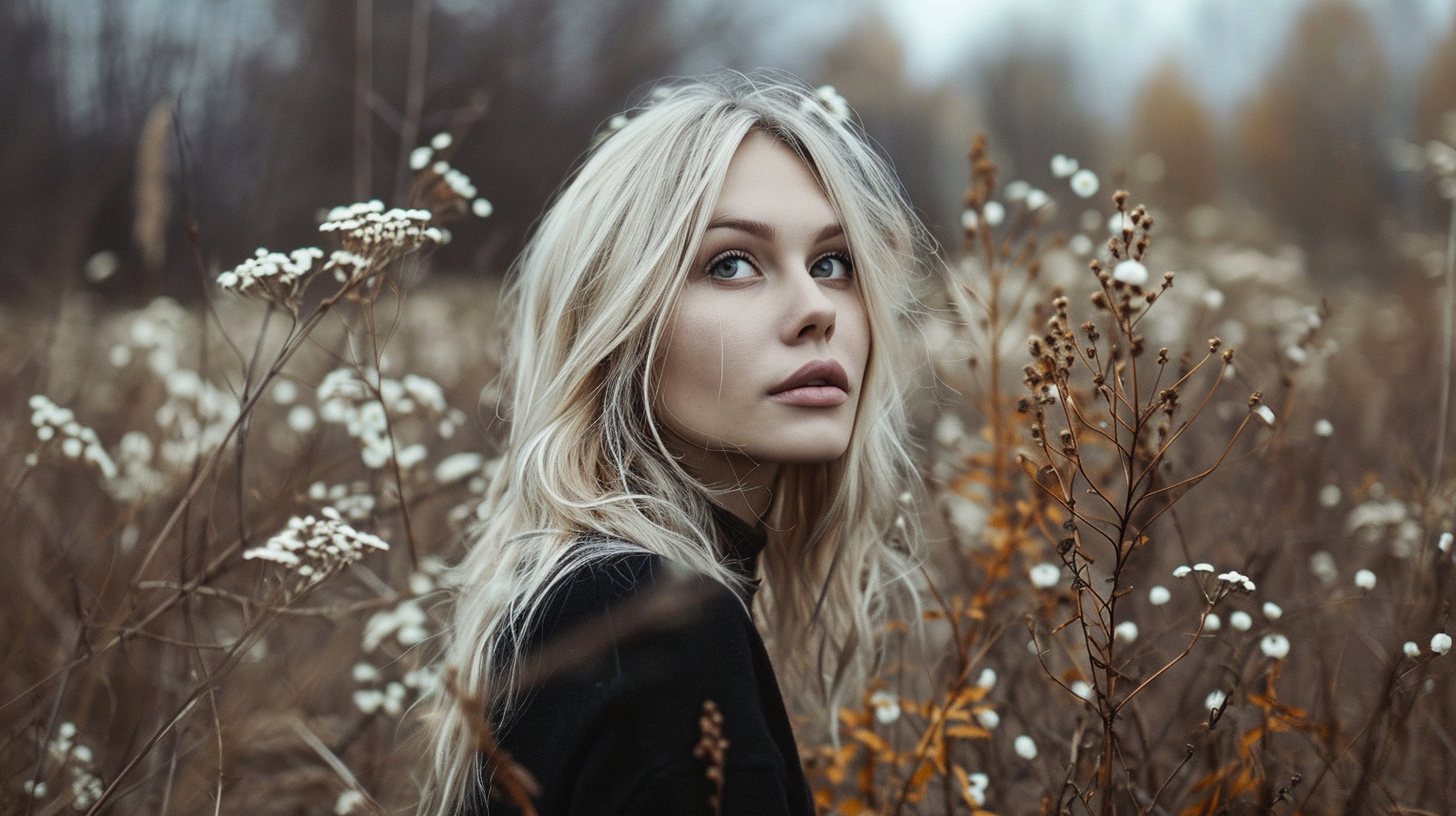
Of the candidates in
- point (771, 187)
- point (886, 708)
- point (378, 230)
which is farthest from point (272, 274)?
point (886, 708)

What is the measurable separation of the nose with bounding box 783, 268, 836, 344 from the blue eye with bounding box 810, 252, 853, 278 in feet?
0.38

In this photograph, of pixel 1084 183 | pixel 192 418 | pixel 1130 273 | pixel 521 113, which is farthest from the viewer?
pixel 521 113

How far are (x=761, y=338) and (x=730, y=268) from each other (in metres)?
0.15

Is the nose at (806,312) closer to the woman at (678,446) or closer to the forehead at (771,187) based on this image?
the woman at (678,446)

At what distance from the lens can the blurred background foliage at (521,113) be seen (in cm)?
284

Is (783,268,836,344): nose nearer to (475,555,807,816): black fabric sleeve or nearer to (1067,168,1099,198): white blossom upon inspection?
(475,555,807,816): black fabric sleeve

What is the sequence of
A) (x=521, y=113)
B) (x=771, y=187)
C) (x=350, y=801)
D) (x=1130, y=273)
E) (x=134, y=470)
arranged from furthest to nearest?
(x=521, y=113) → (x=134, y=470) → (x=350, y=801) → (x=771, y=187) → (x=1130, y=273)

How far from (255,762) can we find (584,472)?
6.09 ft

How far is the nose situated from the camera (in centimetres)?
152

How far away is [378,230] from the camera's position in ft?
5.19

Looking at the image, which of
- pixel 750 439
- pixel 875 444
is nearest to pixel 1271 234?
pixel 875 444

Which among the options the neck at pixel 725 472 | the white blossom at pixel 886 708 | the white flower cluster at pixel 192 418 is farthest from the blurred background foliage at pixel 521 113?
the white blossom at pixel 886 708

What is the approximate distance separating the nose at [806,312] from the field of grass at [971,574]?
13.3 inches

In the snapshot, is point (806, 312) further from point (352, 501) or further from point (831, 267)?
point (352, 501)
